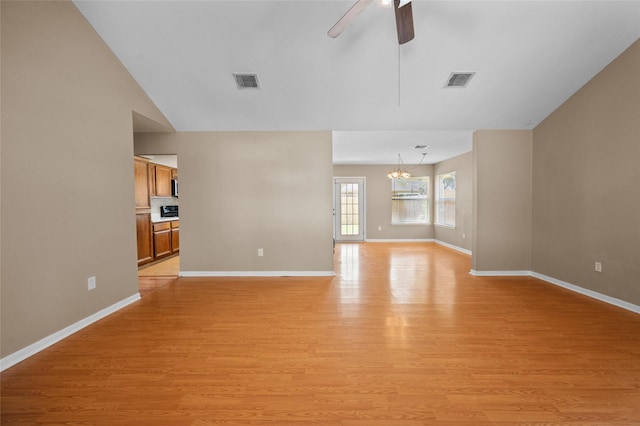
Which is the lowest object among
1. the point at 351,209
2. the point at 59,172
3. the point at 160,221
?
the point at 160,221

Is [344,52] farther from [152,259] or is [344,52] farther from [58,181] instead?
[152,259]

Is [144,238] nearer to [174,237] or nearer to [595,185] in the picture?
[174,237]

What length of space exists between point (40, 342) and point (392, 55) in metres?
4.45

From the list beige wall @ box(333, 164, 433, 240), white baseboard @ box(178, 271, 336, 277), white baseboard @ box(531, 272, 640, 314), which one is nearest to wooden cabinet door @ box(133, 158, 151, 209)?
white baseboard @ box(178, 271, 336, 277)

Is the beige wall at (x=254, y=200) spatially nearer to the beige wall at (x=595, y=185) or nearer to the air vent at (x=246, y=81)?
the air vent at (x=246, y=81)

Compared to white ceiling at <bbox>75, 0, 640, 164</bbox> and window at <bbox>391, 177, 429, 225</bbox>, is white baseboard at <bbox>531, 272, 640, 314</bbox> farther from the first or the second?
window at <bbox>391, 177, 429, 225</bbox>

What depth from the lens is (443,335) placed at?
2.54m

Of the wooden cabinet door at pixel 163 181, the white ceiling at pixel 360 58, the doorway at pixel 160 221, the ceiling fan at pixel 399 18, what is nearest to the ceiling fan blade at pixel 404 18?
the ceiling fan at pixel 399 18

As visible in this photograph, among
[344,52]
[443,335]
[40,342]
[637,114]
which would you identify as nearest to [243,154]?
[344,52]

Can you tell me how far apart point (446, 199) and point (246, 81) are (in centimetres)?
641

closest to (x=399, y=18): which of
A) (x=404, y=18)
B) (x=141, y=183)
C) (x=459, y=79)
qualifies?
(x=404, y=18)

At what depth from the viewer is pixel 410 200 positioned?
28.7 feet

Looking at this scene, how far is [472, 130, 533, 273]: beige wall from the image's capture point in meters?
4.59

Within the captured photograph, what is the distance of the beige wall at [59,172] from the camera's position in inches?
86.4
